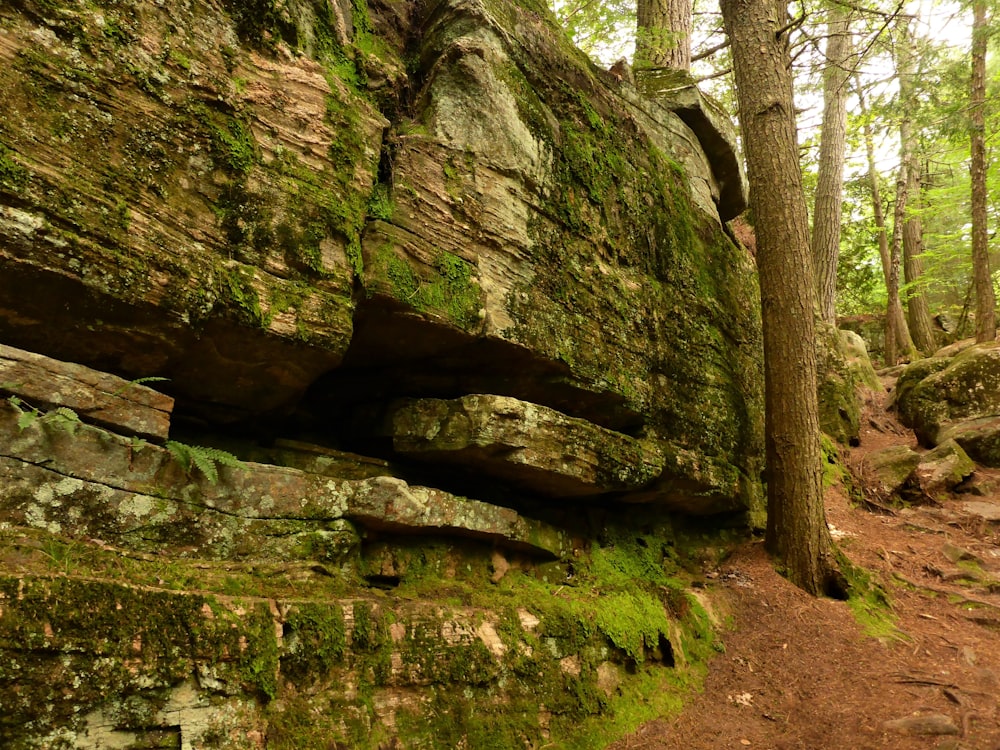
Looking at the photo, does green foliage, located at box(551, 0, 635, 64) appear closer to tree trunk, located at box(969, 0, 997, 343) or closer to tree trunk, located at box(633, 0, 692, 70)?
tree trunk, located at box(633, 0, 692, 70)

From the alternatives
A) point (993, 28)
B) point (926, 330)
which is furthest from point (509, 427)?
point (926, 330)

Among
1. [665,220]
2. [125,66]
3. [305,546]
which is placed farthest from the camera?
[665,220]

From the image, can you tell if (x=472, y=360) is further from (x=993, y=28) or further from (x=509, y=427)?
(x=993, y=28)

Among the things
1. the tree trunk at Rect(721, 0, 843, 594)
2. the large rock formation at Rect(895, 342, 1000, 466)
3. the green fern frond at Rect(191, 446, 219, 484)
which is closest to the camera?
the green fern frond at Rect(191, 446, 219, 484)

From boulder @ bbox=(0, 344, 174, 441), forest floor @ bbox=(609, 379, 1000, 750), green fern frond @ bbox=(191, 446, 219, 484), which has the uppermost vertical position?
boulder @ bbox=(0, 344, 174, 441)

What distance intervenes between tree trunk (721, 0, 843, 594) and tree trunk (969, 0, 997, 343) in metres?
7.54

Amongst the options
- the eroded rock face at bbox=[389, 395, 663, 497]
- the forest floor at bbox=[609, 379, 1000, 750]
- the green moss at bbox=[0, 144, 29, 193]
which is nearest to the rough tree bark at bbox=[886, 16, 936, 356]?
the forest floor at bbox=[609, 379, 1000, 750]

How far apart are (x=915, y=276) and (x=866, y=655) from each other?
19.0 meters

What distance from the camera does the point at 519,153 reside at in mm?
6438

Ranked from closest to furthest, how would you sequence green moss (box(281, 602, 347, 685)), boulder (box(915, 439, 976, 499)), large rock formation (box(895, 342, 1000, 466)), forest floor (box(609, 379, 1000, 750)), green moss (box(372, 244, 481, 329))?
1. green moss (box(281, 602, 347, 685))
2. forest floor (box(609, 379, 1000, 750))
3. green moss (box(372, 244, 481, 329))
4. boulder (box(915, 439, 976, 499))
5. large rock formation (box(895, 342, 1000, 466))

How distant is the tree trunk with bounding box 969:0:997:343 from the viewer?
1361 centimetres

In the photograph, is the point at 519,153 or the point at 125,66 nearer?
the point at 125,66

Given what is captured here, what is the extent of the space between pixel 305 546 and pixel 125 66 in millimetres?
3605

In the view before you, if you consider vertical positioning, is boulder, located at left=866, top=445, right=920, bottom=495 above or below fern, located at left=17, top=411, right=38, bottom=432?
above
